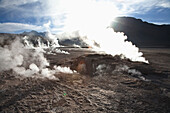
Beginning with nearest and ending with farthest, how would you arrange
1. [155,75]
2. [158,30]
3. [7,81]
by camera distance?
[7,81] → [155,75] → [158,30]

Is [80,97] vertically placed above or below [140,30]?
below

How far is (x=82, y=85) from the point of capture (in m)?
7.41

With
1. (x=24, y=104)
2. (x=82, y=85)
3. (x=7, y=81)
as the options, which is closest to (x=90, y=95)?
(x=82, y=85)

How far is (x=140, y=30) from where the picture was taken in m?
97.8

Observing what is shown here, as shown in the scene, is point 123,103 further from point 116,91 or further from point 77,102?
point 77,102

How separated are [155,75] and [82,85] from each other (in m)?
7.14

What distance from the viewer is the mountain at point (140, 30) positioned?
86.3 m

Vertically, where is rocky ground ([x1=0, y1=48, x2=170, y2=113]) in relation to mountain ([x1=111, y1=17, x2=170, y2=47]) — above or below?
below

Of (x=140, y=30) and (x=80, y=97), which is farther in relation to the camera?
(x=140, y=30)

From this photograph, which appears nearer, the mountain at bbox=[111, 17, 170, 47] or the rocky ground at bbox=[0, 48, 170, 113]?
the rocky ground at bbox=[0, 48, 170, 113]

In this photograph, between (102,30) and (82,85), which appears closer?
(82,85)

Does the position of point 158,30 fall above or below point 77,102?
above

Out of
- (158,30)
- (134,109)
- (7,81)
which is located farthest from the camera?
(158,30)

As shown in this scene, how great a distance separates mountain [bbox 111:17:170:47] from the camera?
8627cm
